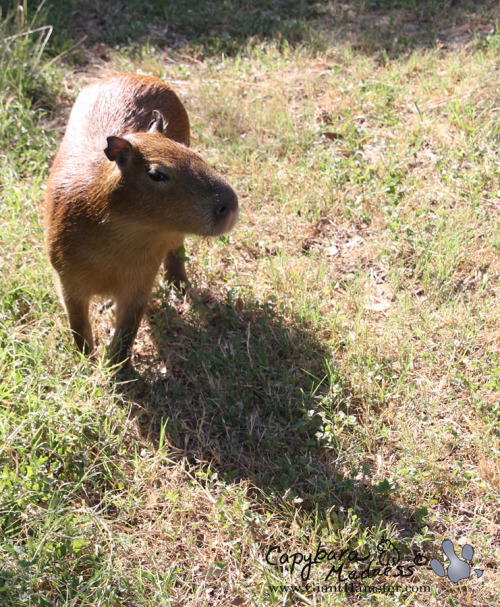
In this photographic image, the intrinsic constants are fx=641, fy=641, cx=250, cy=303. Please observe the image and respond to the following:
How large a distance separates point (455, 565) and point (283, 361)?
53.6 inches

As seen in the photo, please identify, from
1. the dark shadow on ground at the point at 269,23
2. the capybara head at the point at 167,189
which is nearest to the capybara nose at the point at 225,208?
the capybara head at the point at 167,189

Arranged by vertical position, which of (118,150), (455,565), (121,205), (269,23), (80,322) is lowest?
(80,322)

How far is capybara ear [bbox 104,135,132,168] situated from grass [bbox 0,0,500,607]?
3.50 ft

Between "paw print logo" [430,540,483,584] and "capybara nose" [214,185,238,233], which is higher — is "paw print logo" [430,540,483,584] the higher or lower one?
the lower one

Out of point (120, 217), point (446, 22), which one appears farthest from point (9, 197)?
point (446, 22)

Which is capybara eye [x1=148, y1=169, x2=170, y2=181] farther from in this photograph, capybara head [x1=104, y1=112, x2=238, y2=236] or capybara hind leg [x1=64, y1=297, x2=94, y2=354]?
capybara hind leg [x1=64, y1=297, x2=94, y2=354]

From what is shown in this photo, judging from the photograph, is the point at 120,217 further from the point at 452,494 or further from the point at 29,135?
the point at 29,135

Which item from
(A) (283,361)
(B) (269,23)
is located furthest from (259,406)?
(B) (269,23)

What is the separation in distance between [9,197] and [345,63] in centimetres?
326

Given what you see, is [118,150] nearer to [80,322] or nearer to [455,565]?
[80,322]

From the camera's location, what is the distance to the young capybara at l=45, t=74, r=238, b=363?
2.92 metres

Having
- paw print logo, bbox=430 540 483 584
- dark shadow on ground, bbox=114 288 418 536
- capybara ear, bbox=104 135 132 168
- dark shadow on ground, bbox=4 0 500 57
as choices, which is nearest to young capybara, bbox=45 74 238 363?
capybara ear, bbox=104 135 132 168

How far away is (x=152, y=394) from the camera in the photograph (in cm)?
342

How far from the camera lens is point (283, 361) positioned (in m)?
3.56
